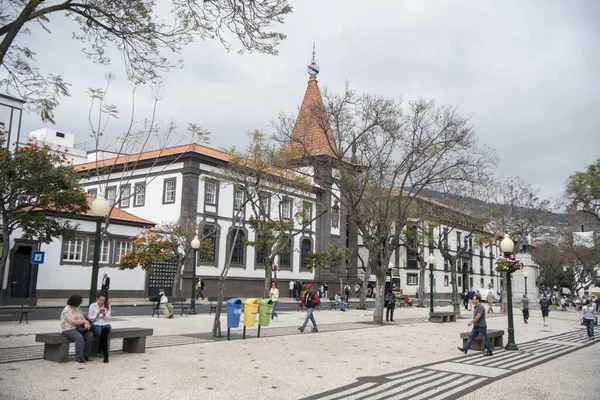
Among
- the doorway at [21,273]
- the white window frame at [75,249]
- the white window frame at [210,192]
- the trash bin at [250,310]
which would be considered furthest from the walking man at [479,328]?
the white window frame at [210,192]

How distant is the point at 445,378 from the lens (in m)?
9.86

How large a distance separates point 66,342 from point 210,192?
30070mm

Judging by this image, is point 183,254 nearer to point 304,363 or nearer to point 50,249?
point 50,249

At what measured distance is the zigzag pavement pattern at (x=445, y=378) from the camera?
328 inches

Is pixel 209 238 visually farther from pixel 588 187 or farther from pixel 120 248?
pixel 588 187

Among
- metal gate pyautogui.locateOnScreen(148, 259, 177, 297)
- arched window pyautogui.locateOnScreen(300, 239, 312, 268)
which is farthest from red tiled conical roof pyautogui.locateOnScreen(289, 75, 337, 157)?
arched window pyautogui.locateOnScreen(300, 239, 312, 268)

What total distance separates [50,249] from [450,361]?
25.6 m

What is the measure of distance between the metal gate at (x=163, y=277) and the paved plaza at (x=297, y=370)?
64.1ft

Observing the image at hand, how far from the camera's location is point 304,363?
35.9 feet

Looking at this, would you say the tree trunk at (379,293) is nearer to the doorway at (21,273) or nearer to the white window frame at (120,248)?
the white window frame at (120,248)

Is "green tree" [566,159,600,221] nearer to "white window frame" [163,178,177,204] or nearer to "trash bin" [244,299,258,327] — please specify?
"trash bin" [244,299,258,327]

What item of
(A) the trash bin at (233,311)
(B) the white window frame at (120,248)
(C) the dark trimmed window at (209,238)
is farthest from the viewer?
(C) the dark trimmed window at (209,238)

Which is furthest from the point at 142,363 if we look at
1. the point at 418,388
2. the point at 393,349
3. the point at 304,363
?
the point at 393,349

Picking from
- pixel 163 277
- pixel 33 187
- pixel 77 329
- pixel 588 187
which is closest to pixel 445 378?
pixel 77 329
